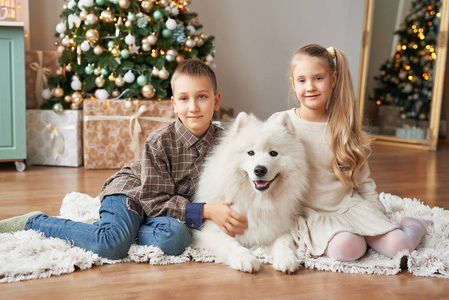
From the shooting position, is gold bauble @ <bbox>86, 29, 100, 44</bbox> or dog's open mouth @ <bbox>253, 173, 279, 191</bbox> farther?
gold bauble @ <bbox>86, 29, 100, 44</bbox>

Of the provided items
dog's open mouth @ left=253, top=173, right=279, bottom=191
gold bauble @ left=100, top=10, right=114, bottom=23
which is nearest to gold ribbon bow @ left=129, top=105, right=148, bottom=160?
gold bauble @ left=100, top=10, right=114, bottom=23

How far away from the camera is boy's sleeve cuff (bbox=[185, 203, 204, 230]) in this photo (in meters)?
1.78

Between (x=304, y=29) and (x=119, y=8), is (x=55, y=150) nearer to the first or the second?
(x=119, y=8)

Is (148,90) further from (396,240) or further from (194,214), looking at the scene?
(396,240)

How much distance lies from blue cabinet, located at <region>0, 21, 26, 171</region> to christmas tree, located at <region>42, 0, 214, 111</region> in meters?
0.28

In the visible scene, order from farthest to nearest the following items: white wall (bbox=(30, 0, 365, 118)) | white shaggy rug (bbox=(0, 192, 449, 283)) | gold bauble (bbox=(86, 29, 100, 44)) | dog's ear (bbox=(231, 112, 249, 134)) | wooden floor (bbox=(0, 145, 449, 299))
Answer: white wall (bbox=(30, 0, 365, 118))
gold bauble (bbox=(86, 29, 100, 44))
dog's ear (bbox=(231, 112, 249, 134))
white shaggy rug (bbox=(0, 192, 449, 283))
wooden floor (bbox=(0, 145, 449, 299))

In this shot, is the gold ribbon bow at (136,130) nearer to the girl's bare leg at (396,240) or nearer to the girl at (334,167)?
the girl at (334,167)

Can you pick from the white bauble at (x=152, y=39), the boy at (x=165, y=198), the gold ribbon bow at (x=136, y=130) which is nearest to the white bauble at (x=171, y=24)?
the white bauble at (x=152, y=39)

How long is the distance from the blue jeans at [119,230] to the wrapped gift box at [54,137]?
1754 mm

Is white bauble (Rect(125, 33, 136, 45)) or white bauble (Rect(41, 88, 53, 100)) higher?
white bauble (Rect(125, 33, 136, 45))

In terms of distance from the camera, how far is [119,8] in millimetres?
3404

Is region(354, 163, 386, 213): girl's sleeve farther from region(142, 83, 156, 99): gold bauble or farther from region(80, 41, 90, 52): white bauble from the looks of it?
region(80, 41, 90, 52): white bauble

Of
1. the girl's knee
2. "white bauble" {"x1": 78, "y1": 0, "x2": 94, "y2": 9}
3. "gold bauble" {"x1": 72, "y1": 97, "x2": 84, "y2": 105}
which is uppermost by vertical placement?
"white bauble" {"x1": 78, "y1": 0, "x2": 94, "y2": 9}

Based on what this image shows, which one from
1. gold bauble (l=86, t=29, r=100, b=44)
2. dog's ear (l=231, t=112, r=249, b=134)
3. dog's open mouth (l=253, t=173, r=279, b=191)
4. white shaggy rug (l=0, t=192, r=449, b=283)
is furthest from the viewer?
gold bauble (l=86, t=29, r=100, b=44)
